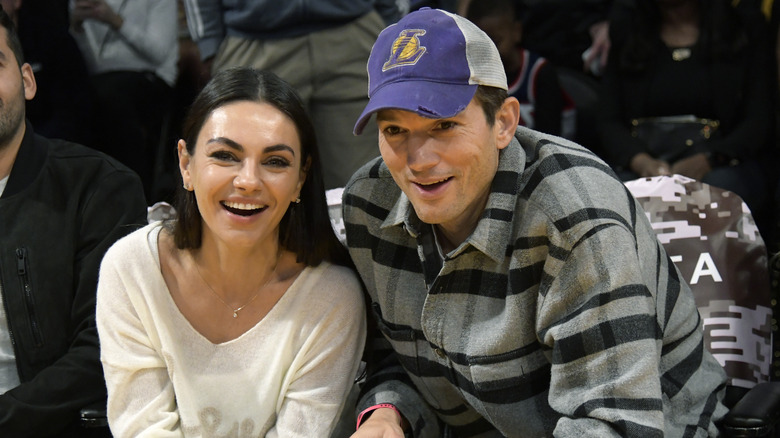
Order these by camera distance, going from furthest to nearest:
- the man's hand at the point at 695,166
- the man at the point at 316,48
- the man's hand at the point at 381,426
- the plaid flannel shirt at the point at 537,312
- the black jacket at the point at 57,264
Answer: the man's hand at the point at 695,166 → the man at the point at 316,48 → the black jacket at the point at 57,264 → the man's hand at the point at 381,426 → the plaid flannel shirt at the point at 537,312

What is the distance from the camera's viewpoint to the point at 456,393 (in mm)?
2506

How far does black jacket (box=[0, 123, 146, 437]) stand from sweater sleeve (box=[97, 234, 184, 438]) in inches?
10.1

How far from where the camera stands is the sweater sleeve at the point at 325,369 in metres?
2.53

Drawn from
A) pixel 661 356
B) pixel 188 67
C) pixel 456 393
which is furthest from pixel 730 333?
pixel 188 67

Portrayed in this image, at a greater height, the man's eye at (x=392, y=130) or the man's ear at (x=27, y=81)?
the man's eye at (x=392, y=130)

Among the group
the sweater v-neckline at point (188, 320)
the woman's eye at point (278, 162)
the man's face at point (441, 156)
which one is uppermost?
the man's face at point (441, 156)

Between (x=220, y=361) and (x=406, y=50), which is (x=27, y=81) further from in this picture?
(x=406, y=50)

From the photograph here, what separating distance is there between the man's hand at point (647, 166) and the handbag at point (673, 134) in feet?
0.17

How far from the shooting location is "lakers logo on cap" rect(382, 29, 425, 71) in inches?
86.0

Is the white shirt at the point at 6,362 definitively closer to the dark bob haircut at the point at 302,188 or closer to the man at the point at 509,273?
the dark bob haircut at the point at 302,188

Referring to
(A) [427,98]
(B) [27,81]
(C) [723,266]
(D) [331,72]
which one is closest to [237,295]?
(A) [427,98]

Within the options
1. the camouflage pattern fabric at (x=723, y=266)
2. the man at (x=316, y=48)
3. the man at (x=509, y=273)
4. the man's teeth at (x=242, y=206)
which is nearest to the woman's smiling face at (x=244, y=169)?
the man's teeth at (x=242, y=206)

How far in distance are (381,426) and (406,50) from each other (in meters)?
0.88

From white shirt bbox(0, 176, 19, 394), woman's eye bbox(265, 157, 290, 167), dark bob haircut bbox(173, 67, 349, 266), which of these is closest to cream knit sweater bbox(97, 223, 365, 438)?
dark bob haircut bbox(173, 67, 349, 266)
